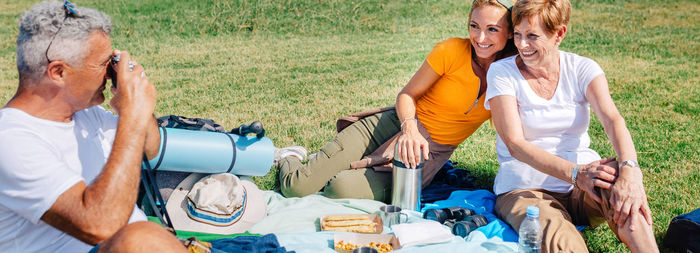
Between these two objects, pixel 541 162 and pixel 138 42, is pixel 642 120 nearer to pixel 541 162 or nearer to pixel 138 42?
pixel 541 162

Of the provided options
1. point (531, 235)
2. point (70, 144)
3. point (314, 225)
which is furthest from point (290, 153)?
point (70, 144)

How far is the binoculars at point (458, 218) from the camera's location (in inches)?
161

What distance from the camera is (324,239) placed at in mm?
3980

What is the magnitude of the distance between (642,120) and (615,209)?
4.03 metres

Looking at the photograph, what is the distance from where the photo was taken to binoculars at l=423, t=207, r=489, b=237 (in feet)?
13.4

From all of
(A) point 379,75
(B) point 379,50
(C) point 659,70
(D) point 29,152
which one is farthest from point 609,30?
(D) point 29,152

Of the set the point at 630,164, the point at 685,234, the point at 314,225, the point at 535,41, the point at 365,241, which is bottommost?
the point at 314,225

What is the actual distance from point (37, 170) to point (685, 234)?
3704mm

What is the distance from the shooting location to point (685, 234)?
12.9 feet

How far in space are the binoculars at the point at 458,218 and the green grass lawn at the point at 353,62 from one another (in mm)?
787

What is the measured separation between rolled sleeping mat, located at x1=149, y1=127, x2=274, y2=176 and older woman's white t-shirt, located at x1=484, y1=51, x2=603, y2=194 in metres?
1.76

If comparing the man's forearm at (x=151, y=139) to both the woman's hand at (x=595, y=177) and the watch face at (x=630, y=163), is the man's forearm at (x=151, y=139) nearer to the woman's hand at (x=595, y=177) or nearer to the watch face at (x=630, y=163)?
the woman's hand at (x=595, y=177)

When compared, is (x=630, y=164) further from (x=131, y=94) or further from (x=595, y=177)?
(x=131, y=94)

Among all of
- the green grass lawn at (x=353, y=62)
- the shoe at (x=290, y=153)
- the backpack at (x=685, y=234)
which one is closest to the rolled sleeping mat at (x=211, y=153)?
the green grass lawn at (x=353, y=62)
